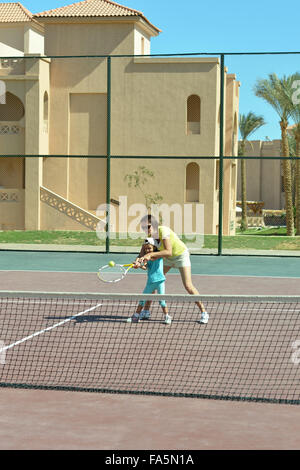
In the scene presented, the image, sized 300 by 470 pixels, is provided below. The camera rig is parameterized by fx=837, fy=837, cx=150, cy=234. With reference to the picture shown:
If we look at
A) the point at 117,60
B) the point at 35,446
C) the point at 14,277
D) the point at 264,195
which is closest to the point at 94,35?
the point at 117,60

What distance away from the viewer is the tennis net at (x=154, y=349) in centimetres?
783

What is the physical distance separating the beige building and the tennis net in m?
27.8

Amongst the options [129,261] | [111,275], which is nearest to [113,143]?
[129,261]

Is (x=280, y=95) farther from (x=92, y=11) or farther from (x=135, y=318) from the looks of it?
(x=135, y=318)

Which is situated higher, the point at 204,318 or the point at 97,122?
the point at 97,122

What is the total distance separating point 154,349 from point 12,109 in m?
34.5

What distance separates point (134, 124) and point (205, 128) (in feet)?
11.5

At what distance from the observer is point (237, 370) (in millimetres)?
8555

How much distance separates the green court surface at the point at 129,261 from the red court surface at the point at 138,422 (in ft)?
39.7

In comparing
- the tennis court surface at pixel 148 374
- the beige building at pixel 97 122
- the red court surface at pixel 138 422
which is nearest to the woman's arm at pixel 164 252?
the tennis court surface at pixel 148 374

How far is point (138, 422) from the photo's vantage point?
6.41 m

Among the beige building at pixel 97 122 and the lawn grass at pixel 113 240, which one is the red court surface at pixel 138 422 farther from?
the beige building at pixel 97 122

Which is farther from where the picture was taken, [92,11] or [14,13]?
[14,13]
